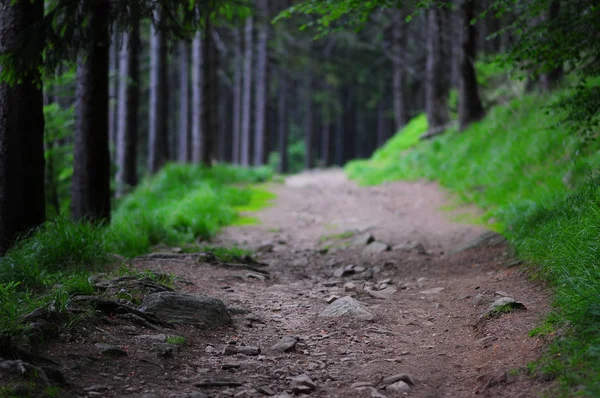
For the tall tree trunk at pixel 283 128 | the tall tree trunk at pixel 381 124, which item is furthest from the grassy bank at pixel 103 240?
the tall tree trunk at pixel 381 124

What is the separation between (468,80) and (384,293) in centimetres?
1072

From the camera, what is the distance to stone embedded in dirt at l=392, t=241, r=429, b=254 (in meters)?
7.84

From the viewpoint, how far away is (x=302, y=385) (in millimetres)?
3658

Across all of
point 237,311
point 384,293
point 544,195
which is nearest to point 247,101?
point 544,195

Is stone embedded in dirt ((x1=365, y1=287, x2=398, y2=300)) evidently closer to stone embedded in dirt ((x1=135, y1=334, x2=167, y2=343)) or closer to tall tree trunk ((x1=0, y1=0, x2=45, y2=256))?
stone embedded in dirt ((x1=135, y1=334, x2=167, y2=343))

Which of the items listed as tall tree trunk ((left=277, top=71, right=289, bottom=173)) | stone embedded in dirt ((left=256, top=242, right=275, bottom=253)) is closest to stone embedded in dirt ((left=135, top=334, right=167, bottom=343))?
stone embedded in dirt ((left=256, top=242, right=275, bottom=253))

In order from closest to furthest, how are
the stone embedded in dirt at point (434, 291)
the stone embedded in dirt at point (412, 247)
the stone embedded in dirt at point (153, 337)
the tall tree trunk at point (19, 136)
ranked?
the stone embedded in dirt at point (153, 337) < the stone embedded in dirt at point (434, 291) < the tall tree trunk at point (19, 136) < the stone embedded in dirt at point (412, 247)

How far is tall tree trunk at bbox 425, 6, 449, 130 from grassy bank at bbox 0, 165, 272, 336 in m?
8.65

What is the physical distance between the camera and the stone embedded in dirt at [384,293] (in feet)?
19.0

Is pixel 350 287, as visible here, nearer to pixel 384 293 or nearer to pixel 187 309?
pixel 384 293

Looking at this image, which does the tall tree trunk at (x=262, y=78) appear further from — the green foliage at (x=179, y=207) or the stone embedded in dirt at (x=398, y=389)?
the stone embedded in dirt at (x=398, y=389)

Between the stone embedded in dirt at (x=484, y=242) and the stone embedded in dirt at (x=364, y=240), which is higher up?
the stone embedded in dirt at (x=484, y=242)

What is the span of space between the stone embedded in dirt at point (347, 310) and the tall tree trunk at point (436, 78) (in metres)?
14.9

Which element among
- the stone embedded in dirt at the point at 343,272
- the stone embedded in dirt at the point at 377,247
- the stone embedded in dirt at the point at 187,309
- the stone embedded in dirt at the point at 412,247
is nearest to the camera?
the stone embedded in dirt at the point at 187,309
